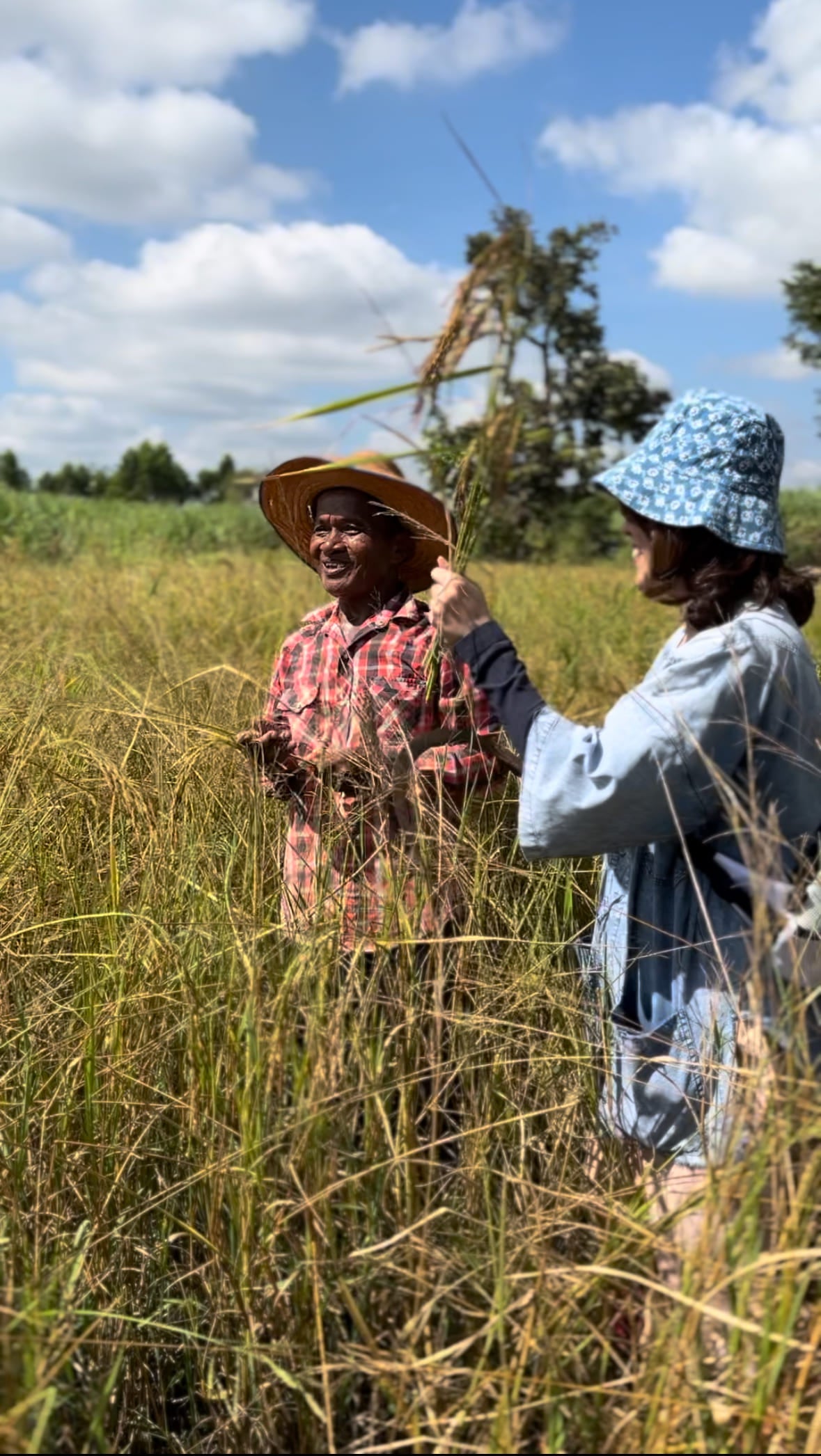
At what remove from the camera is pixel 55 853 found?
2.18 m

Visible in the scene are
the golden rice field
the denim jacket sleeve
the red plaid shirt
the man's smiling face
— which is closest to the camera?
the golden rice field

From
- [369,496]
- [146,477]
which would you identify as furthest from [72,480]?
[369,496]

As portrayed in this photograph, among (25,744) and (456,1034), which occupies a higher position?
(25,744)

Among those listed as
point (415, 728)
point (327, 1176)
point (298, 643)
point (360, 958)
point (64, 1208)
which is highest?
point (298, 643)

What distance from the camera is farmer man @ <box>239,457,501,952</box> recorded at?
1.66 m

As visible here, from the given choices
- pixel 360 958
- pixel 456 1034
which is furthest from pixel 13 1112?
pixel 456 1034

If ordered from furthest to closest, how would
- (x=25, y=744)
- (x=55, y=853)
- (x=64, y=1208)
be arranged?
(x=25, y=744) → (x=55, y=853) → (x=64, y=1208)

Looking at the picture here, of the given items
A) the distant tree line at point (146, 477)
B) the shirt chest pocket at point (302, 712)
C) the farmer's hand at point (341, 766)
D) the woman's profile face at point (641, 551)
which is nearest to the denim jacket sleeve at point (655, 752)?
the woman's profile face at point (641, 551)

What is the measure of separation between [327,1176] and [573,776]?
22.0 inches

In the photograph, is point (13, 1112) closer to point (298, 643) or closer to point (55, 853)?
point (55, 853)

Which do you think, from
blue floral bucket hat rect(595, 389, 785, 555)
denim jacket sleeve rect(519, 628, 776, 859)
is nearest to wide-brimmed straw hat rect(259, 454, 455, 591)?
blue floral bucket hat rect(595, 389, 785, 555)

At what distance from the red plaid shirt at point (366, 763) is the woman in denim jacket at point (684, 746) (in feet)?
0.80

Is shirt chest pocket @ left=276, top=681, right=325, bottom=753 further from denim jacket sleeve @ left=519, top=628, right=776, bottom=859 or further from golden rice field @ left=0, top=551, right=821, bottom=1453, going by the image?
denim jacket sleeve @ left=519, top=628, right=776, bottom=859

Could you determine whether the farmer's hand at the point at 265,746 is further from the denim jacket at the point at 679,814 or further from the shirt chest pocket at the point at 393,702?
the denim jacket at the point at 679,814
